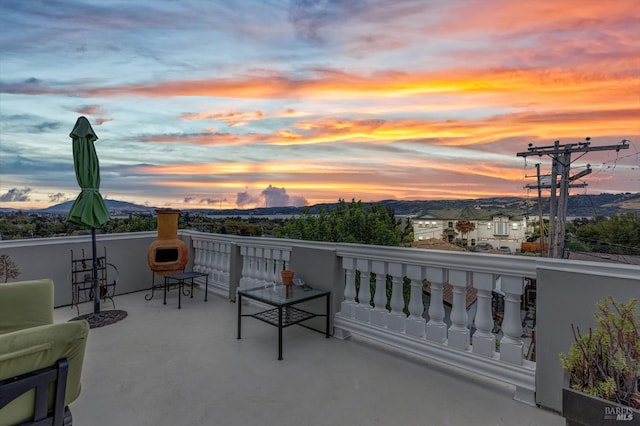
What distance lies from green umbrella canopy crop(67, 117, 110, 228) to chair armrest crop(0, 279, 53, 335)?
1808mm

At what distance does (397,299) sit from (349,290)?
1.79ft

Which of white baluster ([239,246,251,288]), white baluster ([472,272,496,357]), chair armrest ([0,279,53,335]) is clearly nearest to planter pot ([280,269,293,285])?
white baluster ([239,246,251,288])

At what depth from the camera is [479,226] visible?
15.3 meters

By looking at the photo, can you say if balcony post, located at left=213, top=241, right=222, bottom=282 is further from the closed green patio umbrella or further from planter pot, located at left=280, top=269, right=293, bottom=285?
planter pot, located at left=280, top=269, right=293, bottom=285

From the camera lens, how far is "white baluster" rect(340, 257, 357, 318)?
323 cm

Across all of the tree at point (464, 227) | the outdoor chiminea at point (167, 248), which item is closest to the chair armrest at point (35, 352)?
the outdoor chiminea at point (167, 248)

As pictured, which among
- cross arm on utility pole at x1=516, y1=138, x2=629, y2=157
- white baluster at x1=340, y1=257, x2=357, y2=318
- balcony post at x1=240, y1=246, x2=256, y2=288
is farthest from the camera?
cross arm on utility pole at x1=516, y1=138, x2=629, y2=157

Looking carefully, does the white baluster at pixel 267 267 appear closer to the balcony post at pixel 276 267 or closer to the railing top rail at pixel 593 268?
the balcony post at pixel 276 267

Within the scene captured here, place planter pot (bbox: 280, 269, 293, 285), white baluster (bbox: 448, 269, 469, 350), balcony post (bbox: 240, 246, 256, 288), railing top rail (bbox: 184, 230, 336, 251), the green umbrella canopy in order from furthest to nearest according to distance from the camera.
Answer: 1. balcony post (bbox: 240, 246, 256, 288)
2. the green umbrella canopy
3. railing top rail (bbox: 184, 230, 336, 251)
4. planter pot (bbox: 280, 269, 293, 285)
5. white baluster (bbox: 448, 269, 469, 350)

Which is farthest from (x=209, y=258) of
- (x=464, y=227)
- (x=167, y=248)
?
(x=464, y=227)

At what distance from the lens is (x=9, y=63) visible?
205 inches

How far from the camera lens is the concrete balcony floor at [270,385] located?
2029 millimetres

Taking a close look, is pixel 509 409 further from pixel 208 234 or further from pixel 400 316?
pixel 208 234

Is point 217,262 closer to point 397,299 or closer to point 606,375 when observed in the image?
point 397,299
